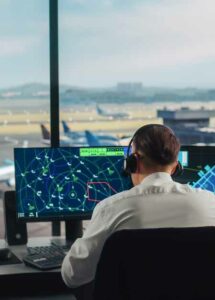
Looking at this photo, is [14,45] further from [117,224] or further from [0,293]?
[117,224]

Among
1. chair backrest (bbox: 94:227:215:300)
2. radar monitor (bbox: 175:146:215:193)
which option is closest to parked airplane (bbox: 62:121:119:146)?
radar monitor (bbox: 175:146:215:193)

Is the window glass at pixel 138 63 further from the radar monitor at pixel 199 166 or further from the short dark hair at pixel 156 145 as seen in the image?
the short dark hair at pixel 156 145

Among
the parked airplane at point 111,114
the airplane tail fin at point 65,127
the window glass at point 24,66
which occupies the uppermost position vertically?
the window glass at point 24,66

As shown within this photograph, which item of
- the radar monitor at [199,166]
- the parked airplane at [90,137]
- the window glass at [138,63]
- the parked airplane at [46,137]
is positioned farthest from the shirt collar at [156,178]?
the parked airplane at [90,137]

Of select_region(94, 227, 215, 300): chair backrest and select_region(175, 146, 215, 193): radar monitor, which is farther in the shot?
select_region(175, 146, 215, 193): radar monitor

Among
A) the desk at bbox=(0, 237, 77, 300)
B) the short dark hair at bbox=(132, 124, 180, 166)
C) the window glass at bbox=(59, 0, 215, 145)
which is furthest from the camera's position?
the window glass at bbox=(59, 0, 215, 145)

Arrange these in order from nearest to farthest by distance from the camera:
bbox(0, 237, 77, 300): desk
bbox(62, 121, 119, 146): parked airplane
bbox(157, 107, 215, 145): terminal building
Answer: bbox(0, 237, 77, 300): desk < bbox(62, 121, 119, 146): parked airplane < bbox(157, 107, 215, 145): terminal building

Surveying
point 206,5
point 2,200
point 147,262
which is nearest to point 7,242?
point 2,200

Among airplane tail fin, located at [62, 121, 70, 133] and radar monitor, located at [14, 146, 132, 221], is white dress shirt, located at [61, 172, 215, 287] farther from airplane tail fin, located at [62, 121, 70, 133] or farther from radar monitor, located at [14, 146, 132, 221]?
airplane tail fin, located at [62, 121, 70, 133]
